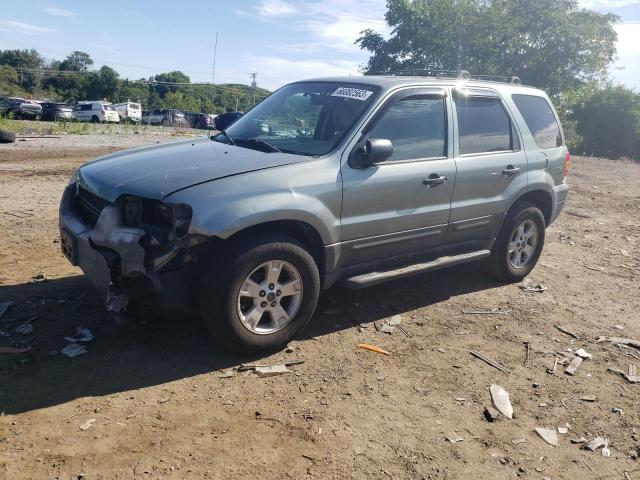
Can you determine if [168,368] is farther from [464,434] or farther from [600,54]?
[600,54]

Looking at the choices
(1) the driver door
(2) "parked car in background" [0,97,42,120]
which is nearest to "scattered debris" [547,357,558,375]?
(1) the driver door

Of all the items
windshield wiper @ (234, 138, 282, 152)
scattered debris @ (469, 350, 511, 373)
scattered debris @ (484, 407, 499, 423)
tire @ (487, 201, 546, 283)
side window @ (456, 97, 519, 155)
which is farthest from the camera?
tire @ (487, 201, 546, 283)

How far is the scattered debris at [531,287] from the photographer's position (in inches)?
226

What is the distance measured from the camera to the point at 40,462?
267cm

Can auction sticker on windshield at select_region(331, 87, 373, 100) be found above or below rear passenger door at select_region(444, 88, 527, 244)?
above

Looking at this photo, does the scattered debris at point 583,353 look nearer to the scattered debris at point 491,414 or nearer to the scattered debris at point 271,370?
the scattered debris at point 491,414

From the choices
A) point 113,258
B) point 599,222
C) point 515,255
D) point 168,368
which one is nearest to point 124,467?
point 168,368

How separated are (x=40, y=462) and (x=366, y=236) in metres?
2.59

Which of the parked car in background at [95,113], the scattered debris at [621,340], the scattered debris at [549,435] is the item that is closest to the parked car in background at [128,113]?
the parked car in background at [95,113]

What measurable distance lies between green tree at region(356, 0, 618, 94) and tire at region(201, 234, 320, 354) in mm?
30926

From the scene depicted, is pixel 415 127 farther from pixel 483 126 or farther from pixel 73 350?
pixel 73 350

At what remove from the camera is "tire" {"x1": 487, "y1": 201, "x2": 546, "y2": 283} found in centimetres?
556

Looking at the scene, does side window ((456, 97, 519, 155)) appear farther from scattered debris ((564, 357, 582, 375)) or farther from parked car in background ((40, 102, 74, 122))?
parked car in background ((40, 102, 74, 122))

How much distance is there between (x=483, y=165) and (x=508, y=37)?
1224 inches
